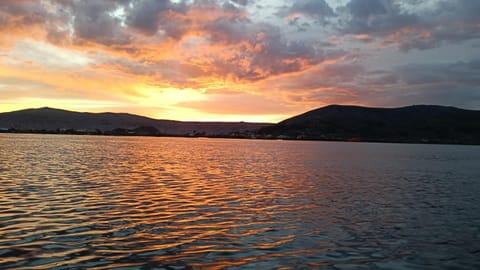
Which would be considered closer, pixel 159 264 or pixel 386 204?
pixel 159 264

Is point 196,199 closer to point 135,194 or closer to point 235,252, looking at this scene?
point 135,194

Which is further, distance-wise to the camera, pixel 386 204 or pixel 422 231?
pixel 386 204

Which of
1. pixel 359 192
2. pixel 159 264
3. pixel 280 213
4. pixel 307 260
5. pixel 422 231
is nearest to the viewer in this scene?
pixel 159 264

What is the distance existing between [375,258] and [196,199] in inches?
635

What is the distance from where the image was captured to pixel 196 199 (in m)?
29.9

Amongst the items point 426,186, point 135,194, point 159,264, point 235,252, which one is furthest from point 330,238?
point 426,186

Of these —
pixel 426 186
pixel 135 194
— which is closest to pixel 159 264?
pixel 135 194

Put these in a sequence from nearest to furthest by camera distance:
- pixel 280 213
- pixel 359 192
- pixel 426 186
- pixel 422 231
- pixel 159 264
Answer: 1. pixel 159 264
2. pixel 422 231
3. pixel 280 213
4. pixel 359 192
5. pixel 426 186

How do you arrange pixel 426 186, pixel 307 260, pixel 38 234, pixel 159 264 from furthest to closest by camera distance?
1. pixel 426 186
2. pixel 38 234
3. pixel 307 260
4. pixel 159 264

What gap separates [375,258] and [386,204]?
15141mm

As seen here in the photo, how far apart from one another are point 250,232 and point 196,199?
10.6 m

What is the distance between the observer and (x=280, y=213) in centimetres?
2534

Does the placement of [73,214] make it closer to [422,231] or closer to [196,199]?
[196,199]

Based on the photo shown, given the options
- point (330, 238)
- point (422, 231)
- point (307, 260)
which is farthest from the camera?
point (422, 231)
